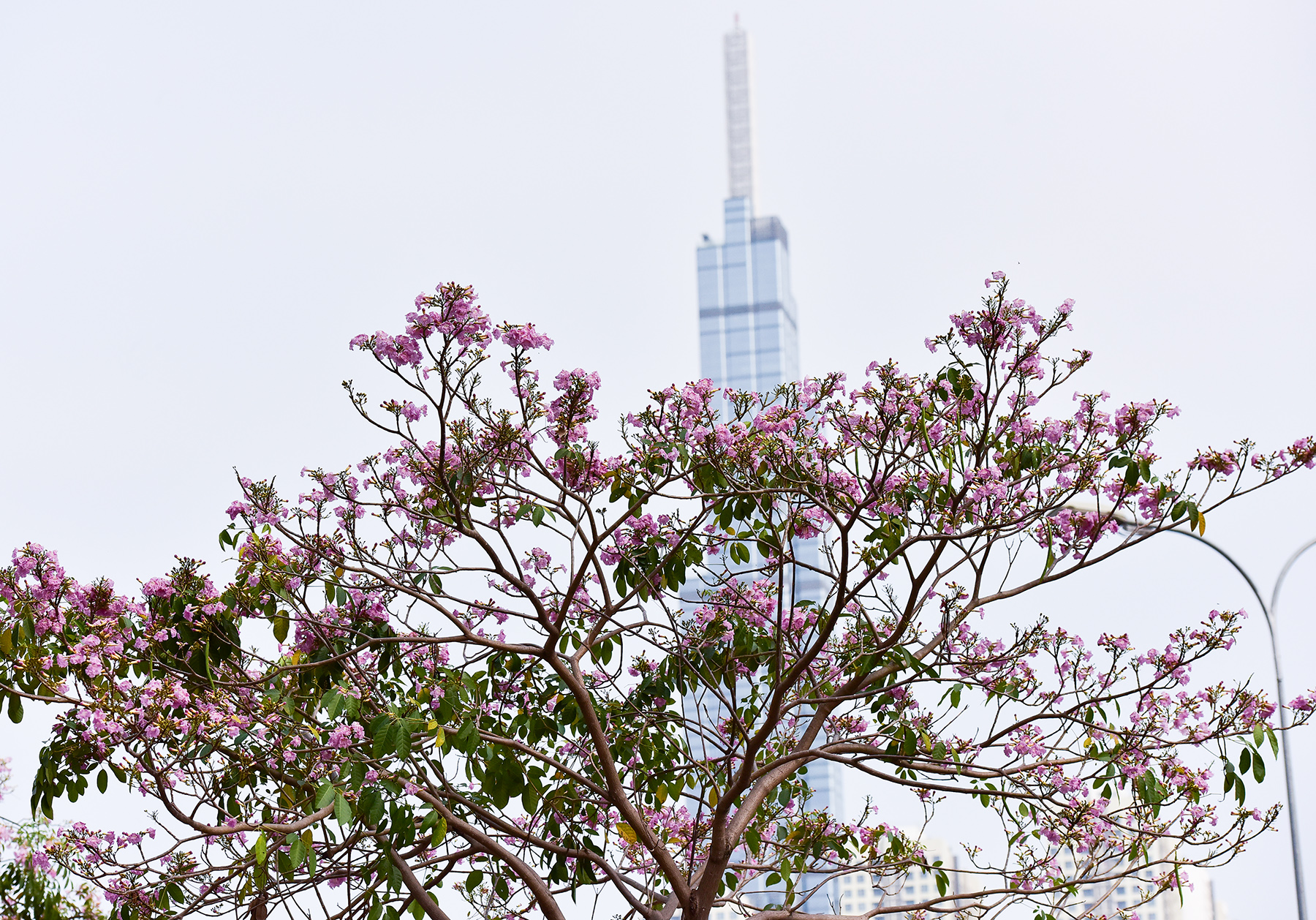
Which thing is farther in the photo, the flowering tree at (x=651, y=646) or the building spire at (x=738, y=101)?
the building spire at (x=738, y=101)

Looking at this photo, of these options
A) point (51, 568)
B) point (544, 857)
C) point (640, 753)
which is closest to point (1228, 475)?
point (640, 753)

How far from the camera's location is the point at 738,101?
302 feet

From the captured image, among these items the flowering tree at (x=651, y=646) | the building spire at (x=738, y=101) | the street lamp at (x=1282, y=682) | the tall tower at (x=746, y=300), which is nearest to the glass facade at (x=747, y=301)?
the tall tower at (x=746, y=300)

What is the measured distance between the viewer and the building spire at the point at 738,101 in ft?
298

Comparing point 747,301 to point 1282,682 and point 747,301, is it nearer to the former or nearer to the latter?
point 747,301

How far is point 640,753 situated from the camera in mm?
4578

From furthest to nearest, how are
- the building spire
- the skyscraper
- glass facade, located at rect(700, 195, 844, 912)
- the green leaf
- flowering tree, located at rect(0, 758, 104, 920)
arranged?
glass facade, located at rect(700, 195, 844, 912) < the skyscraper < the building spire < flowering tree, located at rect(0, 758, 104, 920) < the green leaf

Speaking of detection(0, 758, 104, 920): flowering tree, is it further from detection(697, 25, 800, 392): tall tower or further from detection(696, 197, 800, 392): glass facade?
detection(696, 197, 800, 392): glass facade

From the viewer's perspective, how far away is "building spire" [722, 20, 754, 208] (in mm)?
90938

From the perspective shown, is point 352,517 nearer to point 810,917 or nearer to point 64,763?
point 64,763

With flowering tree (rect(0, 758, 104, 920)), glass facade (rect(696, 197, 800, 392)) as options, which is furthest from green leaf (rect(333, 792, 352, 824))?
glass facade (rect(696, 197, 800, 392))

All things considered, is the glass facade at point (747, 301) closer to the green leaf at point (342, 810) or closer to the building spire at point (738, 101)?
the building spire at point (738, 101)

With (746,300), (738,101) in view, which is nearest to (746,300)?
(746,300)

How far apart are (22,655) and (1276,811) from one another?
389 cm
